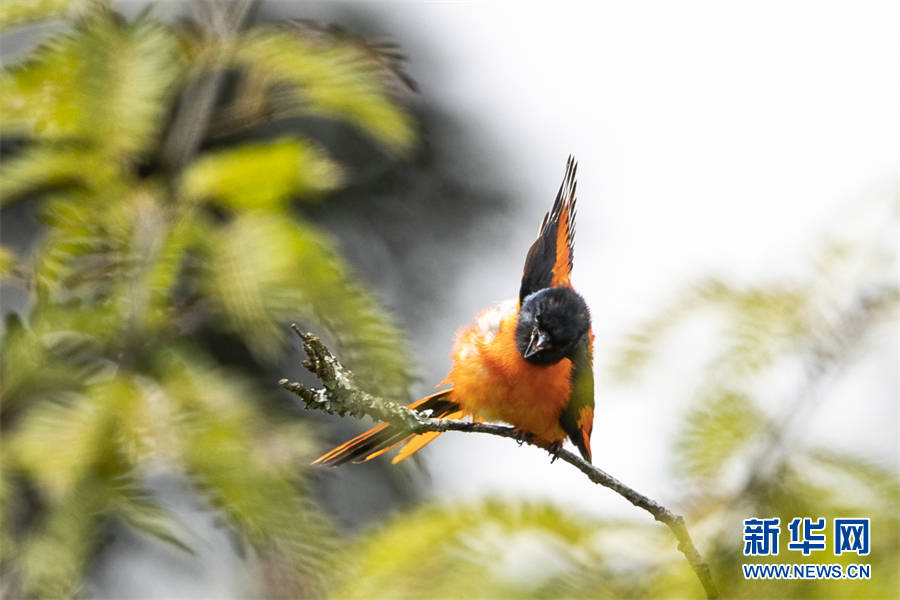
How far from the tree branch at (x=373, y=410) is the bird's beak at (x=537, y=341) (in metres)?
0.81

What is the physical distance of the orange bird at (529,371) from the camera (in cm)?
188

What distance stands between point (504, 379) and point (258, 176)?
0.68 m

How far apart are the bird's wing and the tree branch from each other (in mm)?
850

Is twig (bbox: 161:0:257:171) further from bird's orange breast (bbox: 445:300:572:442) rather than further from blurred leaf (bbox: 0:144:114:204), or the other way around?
bird's orange breast (bbox: 445:300:572:442)

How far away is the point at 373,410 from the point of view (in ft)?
3.22

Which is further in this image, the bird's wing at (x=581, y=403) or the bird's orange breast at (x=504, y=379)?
the bird's orange breast at (x=504, y=379)

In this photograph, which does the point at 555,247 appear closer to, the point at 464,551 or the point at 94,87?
the point at 464,551

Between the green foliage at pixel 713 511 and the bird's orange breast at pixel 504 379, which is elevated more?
the green foliage at pixel 713 511

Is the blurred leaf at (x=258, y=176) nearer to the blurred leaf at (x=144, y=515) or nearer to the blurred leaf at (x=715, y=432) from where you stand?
the blurred leaf at (x=144, y=515)

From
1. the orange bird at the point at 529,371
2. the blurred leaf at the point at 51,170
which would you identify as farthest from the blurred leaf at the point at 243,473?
the blurred leaf at the point at 51,170

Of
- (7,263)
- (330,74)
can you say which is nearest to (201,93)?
(330,74)

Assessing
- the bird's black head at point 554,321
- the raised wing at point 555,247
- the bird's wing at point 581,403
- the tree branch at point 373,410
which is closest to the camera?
the tree branch at point 373,410

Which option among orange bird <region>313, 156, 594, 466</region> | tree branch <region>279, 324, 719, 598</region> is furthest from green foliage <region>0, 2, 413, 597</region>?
orange bird <region>313, 156, 594, 466</region>

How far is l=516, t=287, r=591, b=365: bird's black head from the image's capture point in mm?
1814
